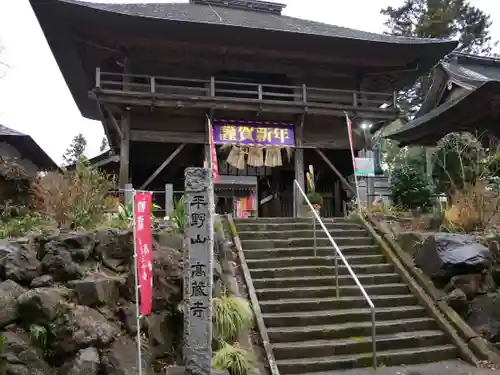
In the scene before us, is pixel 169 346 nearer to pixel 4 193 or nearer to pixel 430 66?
pixel 4 193

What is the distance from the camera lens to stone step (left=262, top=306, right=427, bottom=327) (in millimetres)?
6625

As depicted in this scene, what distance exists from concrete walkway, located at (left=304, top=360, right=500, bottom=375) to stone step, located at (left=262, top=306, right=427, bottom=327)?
100 cm

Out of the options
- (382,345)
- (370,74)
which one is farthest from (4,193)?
(370,74)

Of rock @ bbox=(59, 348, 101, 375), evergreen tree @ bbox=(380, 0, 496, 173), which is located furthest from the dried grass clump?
evergreen tree @ bbox=(380, 0, 496, 173)

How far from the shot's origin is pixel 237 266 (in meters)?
7.62

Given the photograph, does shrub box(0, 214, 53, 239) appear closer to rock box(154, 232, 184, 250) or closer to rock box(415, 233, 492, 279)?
rock box(154, 232, 184, 250)

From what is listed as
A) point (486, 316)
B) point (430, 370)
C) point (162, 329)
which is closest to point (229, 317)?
point (162, 329)

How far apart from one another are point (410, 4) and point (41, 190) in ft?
108

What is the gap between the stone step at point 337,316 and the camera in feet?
21.7

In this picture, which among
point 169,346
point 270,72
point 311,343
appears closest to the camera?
point 169,346

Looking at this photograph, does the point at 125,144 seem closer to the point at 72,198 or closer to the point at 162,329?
the point at 72,198

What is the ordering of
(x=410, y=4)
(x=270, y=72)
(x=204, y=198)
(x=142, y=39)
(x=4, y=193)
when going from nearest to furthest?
(x=204, y=198) < (x=4, y=193) < (x=142, y=39) < (x=270, y=72) < (x=410, y=4)

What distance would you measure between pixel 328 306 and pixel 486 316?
248 cm

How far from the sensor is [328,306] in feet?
23.3
